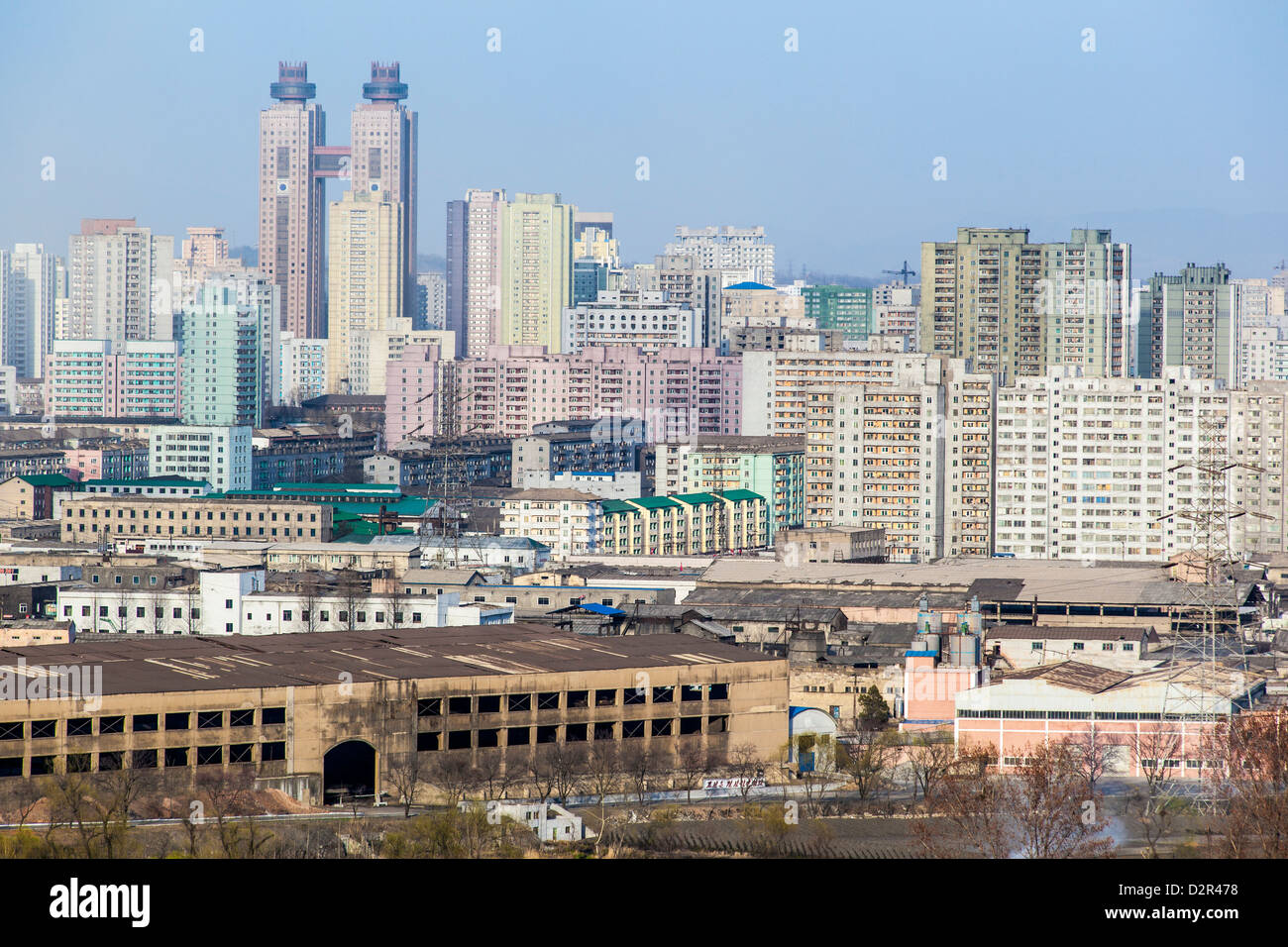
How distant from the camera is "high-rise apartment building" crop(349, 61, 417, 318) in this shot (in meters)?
107

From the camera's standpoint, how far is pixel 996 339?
51.9 metres

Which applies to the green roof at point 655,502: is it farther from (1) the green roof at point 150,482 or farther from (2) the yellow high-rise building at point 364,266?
(2) the yellow high-rise building at point 364,266

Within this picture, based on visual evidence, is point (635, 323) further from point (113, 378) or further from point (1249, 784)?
point (1249, 784)

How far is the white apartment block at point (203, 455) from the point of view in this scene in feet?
151

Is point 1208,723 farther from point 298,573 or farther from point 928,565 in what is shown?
point 298,573

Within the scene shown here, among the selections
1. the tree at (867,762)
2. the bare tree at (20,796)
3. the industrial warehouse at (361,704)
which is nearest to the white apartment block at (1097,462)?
the industrial warehouse at (361,704)

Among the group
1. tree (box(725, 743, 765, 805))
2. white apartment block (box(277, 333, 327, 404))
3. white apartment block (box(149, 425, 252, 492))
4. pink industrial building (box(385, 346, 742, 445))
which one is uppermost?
white apartment block (box(277, 333, 327, 404))

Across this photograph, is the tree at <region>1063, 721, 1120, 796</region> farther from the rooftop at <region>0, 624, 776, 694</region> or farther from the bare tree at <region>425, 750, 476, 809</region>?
the bare tree at <region>425, 750, 476, 809</region>

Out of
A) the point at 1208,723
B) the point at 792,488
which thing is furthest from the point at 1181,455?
the point at 1208,723

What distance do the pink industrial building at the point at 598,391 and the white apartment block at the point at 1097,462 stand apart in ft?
67.5

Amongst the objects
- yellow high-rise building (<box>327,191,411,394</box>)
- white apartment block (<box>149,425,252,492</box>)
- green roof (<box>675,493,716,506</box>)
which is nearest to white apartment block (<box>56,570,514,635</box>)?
green roof (<box>675,493,716,506</box>)

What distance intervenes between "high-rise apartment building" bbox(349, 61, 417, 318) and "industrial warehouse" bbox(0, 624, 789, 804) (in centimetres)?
8992

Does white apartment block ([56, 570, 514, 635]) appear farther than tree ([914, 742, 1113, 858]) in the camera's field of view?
Yes
